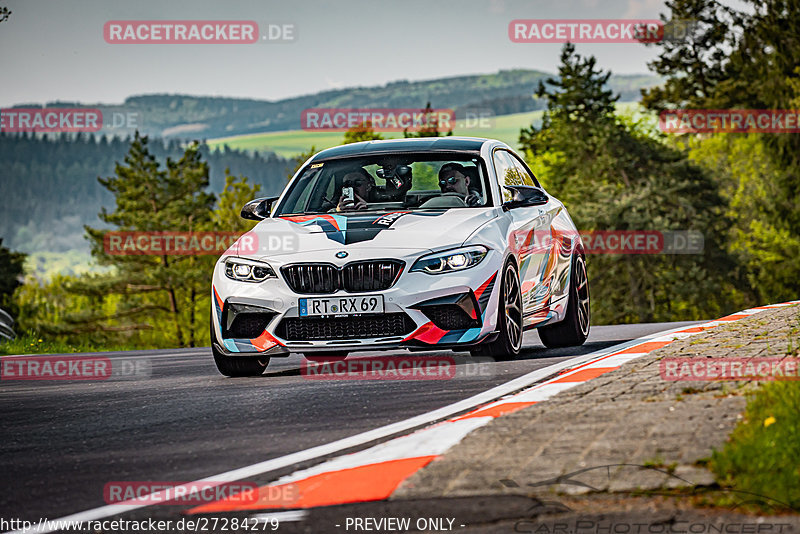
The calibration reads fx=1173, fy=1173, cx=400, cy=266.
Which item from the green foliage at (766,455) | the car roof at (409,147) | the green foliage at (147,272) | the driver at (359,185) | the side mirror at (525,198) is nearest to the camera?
the green foliage at (766,455)

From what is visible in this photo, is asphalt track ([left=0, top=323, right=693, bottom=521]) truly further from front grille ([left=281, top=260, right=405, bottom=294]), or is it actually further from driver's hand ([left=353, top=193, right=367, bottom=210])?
driver's hand ([left=353, top=193, right=367, bottom=210])

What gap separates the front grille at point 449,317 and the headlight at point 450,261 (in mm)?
268

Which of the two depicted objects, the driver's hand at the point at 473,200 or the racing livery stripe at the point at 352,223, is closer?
the racing livery stripe at the point at 352,223

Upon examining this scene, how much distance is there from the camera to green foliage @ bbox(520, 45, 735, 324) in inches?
2202

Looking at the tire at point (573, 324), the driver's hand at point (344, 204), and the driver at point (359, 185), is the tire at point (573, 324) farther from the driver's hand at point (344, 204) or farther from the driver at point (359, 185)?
the driver's hand at point (344, 204)

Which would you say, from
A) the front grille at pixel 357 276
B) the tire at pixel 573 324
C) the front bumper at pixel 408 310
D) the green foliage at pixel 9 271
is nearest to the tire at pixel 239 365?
the front bumper at pixel 408 310

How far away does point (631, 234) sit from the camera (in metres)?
56.7

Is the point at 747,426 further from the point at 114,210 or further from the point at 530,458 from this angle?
the point at 114,210

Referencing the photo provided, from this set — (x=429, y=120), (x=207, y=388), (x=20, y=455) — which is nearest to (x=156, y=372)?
(x=207, y=388)

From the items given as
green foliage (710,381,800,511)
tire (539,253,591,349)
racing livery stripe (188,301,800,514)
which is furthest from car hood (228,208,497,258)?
green foliage (710,381,800,511)

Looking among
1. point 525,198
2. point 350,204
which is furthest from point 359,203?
point 525,198

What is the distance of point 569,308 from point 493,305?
2594 millimetres

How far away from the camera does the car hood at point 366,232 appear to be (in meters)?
8.79

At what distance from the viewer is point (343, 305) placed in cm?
862
